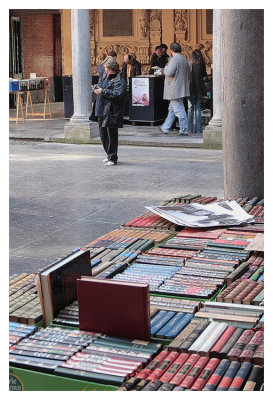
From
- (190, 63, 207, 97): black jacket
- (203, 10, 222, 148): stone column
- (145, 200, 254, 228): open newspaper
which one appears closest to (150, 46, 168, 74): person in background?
(190, 63, 207, 97): black jacket

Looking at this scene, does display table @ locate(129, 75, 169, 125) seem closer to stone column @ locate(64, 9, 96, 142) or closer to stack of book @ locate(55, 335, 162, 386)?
stone column @ locate(64, 9, 96, 142)

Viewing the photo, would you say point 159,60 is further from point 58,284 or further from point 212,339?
point 212,339

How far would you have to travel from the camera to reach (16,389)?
2643mm

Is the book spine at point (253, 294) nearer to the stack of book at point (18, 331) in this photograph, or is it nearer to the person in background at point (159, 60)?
the stack of book at point (18, 331)

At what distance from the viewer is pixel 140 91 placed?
15641 millimetres

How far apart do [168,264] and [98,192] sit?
5.50 m

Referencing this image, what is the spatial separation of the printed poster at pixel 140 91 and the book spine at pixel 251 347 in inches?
515

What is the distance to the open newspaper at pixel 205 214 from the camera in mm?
4352

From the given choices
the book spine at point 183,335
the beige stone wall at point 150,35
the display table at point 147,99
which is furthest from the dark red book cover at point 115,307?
the beige stone wall at point 150,35

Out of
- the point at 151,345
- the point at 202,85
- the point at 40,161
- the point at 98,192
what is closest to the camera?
the point at 151,345

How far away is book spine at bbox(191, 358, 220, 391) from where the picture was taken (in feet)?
8.00

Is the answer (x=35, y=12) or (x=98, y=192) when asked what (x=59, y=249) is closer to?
(x=98, y=192)

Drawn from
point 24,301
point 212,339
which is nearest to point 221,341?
point 212,339
